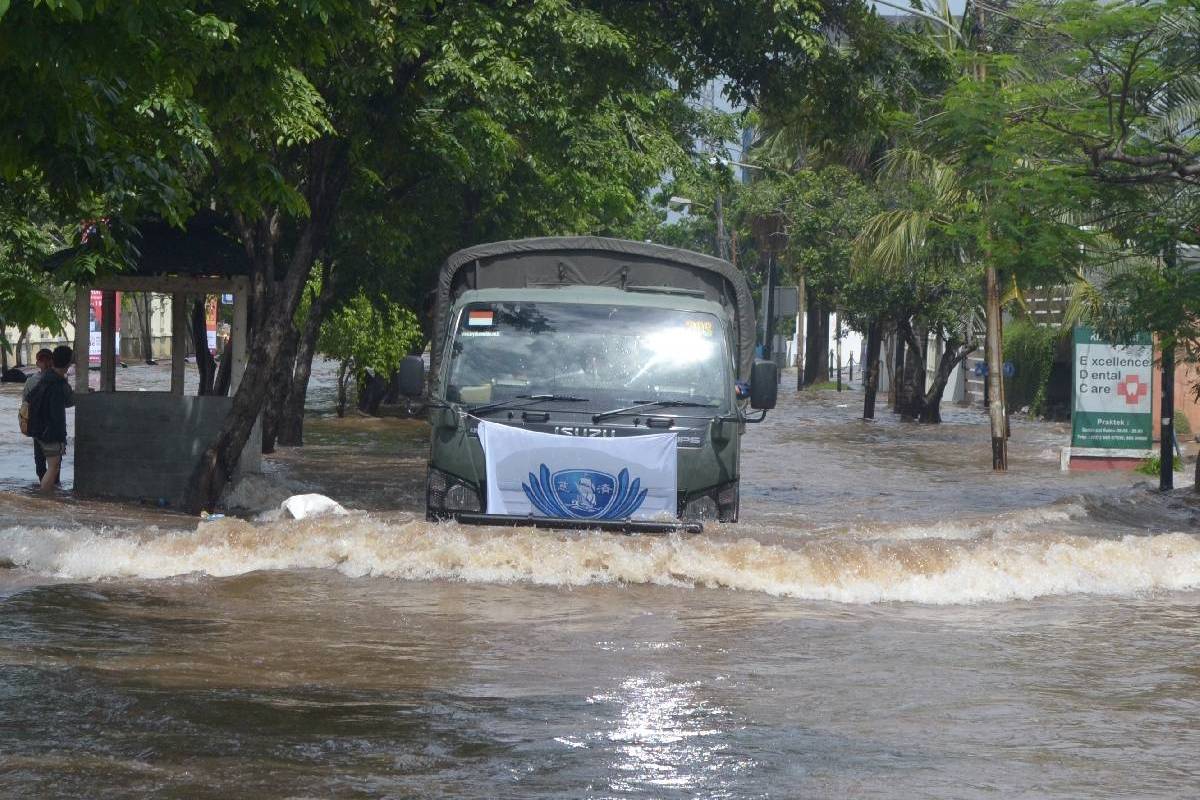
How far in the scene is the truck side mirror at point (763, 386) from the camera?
11922 millimetres

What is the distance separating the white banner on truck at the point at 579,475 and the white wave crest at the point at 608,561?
0.21 metres

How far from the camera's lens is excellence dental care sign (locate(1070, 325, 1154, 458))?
2398cm

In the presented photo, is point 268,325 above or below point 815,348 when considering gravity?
below

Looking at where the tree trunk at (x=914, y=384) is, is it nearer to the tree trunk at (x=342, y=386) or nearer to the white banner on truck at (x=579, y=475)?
the tree trunk at (x=342, y=386)

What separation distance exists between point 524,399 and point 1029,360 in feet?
110

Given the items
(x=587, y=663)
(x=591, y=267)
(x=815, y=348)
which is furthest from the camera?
(x=815, y=348)

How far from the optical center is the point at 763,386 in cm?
1195

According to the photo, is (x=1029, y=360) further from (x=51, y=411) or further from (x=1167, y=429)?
(x=51, y=411)

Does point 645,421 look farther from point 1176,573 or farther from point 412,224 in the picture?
point 412,224

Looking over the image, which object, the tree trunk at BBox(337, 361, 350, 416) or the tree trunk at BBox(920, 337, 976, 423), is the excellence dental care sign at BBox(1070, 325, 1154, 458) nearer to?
the tree trunk at BBox(920, 337, 976, 423)

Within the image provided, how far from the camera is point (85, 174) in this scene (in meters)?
8.86

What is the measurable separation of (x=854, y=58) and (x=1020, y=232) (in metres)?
2.48

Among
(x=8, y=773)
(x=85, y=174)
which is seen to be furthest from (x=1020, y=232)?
(x=8, y=773)

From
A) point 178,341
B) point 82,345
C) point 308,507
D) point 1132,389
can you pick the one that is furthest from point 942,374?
point 308,507
